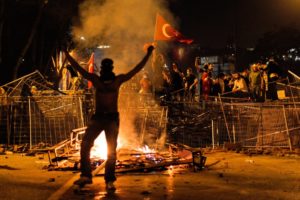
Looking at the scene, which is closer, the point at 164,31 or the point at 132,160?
the point at 132,160

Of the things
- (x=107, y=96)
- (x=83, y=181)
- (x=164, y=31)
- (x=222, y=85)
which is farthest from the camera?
(x=222, y=85)

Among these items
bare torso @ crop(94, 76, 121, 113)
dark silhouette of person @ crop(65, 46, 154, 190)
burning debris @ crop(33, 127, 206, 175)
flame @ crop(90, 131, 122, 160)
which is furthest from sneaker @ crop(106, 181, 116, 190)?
flame @ crop(90, 131, 122, 160)

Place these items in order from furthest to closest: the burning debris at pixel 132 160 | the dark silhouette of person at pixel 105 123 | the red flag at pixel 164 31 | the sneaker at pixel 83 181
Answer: the red flag at pixel 164 31, the burning debris at pixel 132 160, the dark silhouette of person at pixel 105 123, the sneaker at pixel 83 181

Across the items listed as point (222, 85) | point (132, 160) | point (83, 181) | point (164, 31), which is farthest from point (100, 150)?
point (222, 85)

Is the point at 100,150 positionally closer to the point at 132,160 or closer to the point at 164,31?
the point at 132,160

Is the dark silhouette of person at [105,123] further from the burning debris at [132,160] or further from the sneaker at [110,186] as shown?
the burning debris at [132,160]

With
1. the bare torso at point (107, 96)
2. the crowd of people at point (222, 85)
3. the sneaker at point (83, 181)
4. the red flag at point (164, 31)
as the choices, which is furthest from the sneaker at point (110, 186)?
the crowd of people at point (222, 85)

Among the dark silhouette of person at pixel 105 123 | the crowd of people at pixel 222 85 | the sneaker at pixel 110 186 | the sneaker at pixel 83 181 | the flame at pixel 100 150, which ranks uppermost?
the crowd of people at pixel 222 85

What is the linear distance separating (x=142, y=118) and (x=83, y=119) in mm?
1686

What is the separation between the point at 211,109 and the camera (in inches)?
581

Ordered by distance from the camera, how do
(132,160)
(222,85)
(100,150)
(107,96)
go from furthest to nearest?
1. (222,85)
2. (100,150)
3. (132,160)
4. (107,96)

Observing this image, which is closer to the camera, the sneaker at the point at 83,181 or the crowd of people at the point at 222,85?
the sneaker at the point at 83,181

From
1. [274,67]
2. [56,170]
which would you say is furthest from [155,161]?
[274,67]

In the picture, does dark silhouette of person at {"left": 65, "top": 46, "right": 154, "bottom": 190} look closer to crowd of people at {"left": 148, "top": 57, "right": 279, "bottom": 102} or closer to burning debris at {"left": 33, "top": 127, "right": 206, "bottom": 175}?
burning debris at {"left": 33, "top": 127, "right": 206, "bottom": 175}
